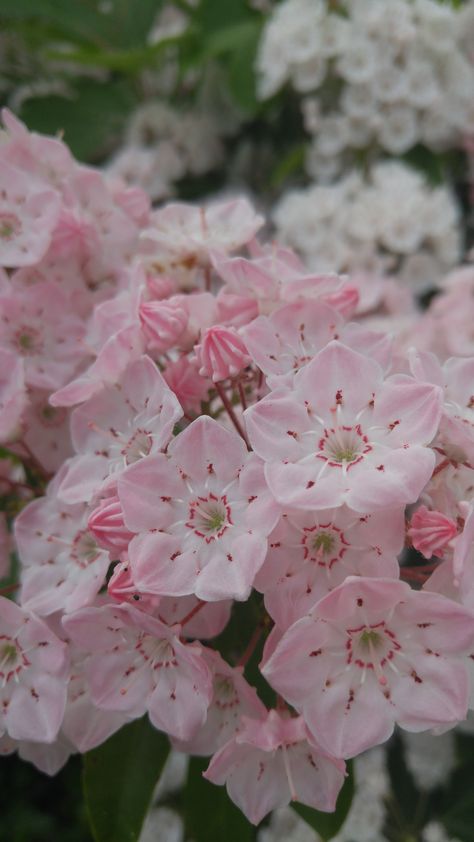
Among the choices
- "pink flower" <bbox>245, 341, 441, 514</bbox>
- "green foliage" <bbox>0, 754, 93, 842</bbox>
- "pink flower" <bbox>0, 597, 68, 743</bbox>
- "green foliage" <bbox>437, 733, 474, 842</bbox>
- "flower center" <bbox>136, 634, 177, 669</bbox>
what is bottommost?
"green foliage" <bbox>0, 754, 93, 842</bbox>

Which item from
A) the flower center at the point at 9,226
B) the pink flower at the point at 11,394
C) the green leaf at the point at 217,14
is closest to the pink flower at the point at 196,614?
the pink flower at the point at 11,394

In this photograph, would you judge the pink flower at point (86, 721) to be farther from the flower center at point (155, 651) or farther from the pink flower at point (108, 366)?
the pink flower at point (108, 366)

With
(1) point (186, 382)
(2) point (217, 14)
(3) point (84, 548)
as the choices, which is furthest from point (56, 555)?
(2) point (217, 14)

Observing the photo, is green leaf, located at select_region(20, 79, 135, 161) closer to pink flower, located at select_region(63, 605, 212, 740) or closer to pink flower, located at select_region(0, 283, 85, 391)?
pink flower, located at select_region(0, 283, 85, 391)

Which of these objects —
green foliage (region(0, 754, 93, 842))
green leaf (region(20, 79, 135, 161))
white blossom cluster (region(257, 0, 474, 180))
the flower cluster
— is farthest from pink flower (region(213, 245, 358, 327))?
green foliage (region(0, 754, 93, 842))

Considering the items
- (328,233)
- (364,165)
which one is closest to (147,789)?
(328,233)
